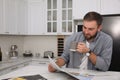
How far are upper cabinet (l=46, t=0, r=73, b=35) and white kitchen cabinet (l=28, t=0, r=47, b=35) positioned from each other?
0.36ft

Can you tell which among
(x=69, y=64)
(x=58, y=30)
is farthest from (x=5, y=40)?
(x=69, y=64)

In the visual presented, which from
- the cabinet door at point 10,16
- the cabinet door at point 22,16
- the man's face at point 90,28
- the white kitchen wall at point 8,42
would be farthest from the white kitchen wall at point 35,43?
the man's face at point 90,28

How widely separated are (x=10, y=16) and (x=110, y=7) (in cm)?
188

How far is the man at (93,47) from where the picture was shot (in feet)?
5.37

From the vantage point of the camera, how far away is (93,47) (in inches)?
69.2

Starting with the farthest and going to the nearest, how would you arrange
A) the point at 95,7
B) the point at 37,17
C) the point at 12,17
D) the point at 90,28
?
1. the point at 37,17
2. the point at 12,17
3. the point at 95,7
4. the point at 90,28

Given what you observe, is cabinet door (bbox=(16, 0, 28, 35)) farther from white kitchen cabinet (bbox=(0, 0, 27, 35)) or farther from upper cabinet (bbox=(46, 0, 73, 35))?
upper cabinet (bbox=(46, 0, 73, 35))

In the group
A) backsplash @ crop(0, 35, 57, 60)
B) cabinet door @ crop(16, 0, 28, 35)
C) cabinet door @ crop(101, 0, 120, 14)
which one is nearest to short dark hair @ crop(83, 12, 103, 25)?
cabinet door @ crop(101, 0, 120, 14)

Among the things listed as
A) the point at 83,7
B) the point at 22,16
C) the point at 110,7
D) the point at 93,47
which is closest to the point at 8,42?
the point at 22,16

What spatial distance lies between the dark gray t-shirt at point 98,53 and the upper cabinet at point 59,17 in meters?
2.14

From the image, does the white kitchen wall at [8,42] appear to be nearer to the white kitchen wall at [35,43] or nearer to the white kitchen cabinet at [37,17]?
the white kitchen wall at [35,43]

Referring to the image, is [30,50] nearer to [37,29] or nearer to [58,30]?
[37,29]

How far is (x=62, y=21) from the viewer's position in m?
4.04

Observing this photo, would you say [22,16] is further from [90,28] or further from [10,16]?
[90,28]
